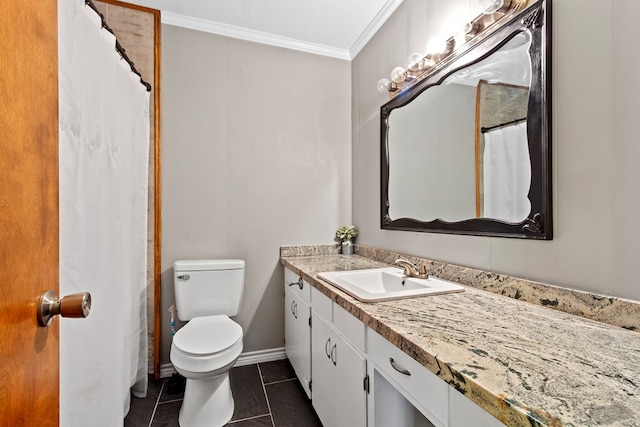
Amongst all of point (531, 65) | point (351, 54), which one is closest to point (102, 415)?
point (531, 65)

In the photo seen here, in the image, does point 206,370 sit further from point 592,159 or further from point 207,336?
point 592,159

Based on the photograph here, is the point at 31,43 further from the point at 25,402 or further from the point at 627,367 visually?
the point at 627,367

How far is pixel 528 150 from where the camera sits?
1105mm

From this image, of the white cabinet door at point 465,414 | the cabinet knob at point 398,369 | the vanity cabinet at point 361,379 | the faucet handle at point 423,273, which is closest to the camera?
the white cabinet door at point 465,414

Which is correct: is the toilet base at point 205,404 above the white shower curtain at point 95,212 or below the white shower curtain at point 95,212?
below

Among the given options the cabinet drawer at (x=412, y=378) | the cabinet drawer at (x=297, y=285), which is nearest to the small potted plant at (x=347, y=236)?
the cabinet drawer at (x=297, y=285)

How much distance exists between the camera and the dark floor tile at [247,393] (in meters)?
1.71

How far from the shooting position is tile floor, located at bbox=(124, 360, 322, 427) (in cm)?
163

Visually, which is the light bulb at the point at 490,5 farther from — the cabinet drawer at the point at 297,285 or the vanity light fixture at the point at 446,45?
the cabinet drawer at the point at 297,285

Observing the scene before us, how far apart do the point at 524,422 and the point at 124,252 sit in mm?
1675

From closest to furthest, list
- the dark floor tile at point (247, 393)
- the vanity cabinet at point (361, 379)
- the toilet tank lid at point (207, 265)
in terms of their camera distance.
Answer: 1. the vanity cabinet at point (361, 379)
2. the dark floor tile at point (247, 393)
3. the toilet tank lid at point (207, 265)

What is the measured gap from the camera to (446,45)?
1.46 m

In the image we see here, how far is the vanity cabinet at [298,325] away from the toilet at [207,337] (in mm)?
358

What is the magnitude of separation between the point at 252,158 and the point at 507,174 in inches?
67.0
